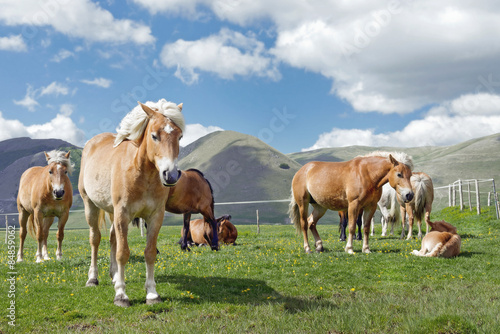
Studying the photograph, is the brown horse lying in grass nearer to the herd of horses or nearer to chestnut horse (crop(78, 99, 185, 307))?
the herd of horses

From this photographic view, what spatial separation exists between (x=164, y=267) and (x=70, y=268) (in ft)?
7.44

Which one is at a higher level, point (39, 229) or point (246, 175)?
point (246, 175)

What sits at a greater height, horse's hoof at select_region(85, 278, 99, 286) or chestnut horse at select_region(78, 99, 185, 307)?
chestnut horse at select_region(78, 99, 185, 307)

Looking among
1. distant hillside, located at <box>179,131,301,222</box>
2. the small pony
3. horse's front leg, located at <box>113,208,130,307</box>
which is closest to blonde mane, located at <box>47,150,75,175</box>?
horse's front leg, located at <box>113,208,130,307</box>

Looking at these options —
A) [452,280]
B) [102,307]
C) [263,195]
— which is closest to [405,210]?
[452,280]

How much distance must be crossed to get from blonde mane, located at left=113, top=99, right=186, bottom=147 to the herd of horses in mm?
15

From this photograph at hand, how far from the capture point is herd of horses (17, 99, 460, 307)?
5.45 metres

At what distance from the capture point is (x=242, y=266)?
28.0ft

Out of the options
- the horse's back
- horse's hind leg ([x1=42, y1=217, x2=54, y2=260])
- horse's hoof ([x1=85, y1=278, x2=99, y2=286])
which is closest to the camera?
the horse's back

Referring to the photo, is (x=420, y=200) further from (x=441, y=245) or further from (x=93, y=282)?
(x=93, y=282)

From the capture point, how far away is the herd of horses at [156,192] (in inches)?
214

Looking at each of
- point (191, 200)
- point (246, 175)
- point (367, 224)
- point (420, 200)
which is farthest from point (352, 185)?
point (246, 175)

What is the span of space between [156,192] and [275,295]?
2703 millimetres

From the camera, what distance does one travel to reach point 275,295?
6141 millimetres
